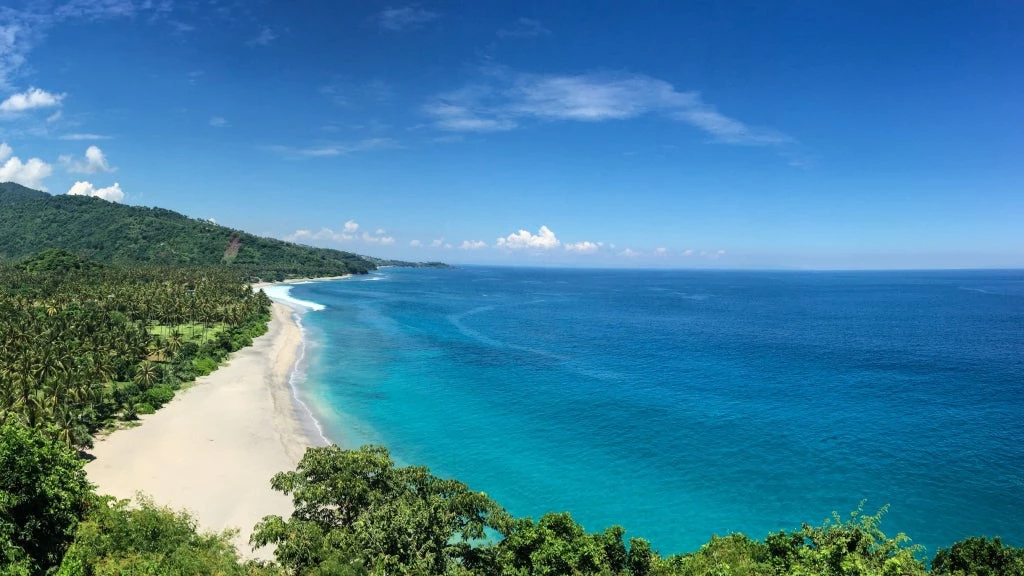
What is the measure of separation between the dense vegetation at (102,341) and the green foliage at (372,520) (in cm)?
2737

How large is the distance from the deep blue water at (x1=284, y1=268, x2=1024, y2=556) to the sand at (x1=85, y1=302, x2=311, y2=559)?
20.4ft

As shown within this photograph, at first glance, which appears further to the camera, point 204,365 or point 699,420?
point 204,365

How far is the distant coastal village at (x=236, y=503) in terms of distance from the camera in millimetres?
A: 21922

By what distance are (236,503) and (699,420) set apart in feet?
160

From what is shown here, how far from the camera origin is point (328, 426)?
182 ft

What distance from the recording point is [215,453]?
46.4 meters

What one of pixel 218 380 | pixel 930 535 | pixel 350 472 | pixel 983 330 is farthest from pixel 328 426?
pixel 983 330

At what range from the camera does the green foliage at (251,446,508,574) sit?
2206 cm

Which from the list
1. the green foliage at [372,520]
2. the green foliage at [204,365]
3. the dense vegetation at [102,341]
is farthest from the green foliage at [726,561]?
the green foliage at [204,365]

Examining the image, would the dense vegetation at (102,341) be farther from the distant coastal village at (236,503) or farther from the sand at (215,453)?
the sand at (215,453)

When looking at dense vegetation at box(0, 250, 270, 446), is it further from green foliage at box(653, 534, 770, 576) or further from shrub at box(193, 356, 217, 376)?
green foliage at box(653, 534, 770, 576)

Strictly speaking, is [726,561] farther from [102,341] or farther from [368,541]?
[102,341]

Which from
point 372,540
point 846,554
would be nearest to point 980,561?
point 846,554

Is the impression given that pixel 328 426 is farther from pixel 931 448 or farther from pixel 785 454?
pixel 931 448
